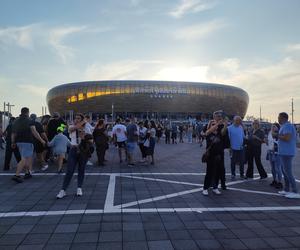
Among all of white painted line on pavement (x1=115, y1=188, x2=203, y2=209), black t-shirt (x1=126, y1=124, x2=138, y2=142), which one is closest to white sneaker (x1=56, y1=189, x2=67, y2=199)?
white painted line on pavement (x1=115, y1=188, x2=203, y2=209)

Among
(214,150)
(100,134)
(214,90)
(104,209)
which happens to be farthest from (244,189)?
(214,90)

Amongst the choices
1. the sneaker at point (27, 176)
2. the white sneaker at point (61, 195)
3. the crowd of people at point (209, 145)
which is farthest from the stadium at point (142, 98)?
the white sneaker at point (61, 195)

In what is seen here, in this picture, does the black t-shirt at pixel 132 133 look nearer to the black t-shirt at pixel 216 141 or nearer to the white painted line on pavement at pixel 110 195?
the white painted line on pavement at pixel 110 195

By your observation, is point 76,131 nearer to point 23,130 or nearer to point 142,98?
point 23,130

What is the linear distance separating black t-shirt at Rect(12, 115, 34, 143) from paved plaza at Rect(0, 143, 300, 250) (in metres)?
1.10

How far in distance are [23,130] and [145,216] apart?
461 centimetres

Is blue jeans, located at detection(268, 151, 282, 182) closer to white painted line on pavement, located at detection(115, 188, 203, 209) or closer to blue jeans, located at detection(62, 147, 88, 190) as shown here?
white painted line on pavement, located at detection(115, 188, 203, 209)

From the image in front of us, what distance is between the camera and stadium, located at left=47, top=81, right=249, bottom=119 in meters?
101

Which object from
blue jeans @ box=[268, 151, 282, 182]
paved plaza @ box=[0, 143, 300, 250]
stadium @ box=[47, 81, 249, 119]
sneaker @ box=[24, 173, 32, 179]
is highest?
stadium @ box=[47, 81, 249, 119]

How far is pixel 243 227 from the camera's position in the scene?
16.0 feet

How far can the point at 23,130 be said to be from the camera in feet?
28.0

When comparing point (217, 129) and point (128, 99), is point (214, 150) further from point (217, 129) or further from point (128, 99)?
point (128, 99)

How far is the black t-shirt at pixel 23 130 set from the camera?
336 inches

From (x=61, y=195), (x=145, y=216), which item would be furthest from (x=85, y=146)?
(x=145, y=216)
